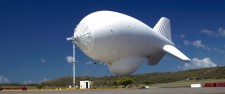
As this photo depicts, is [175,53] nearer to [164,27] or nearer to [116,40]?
[164,27]

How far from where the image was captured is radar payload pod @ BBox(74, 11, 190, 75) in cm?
4488

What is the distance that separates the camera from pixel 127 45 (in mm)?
47500

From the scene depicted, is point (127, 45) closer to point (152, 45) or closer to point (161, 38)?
point (152, 45)

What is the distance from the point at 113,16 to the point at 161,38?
41.3 feet

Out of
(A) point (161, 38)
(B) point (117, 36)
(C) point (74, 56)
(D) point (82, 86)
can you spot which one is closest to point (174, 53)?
(A) point (161, 38)

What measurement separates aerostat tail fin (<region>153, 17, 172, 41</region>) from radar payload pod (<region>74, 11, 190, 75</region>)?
294 inches

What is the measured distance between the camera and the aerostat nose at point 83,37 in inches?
1790

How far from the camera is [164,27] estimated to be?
63.2 m

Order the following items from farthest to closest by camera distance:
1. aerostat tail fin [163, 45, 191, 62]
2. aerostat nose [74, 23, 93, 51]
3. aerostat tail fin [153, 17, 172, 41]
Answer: aerostat tail fin [153, 17, 172, 41] < aerostat tail fin [163, 45, 191, 62] < aerostat nose [74, 23, 93, 51]

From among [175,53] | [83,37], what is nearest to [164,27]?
[175,53]

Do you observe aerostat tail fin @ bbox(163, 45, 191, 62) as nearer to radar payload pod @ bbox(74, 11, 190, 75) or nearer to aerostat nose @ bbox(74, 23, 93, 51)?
radar payload pod @ bbox(74, 11, 190, 75)

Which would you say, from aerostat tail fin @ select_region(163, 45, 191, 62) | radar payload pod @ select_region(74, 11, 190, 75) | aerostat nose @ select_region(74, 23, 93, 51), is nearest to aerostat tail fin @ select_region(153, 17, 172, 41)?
aerostat tail fin @ select_region(163, 45, 191, 62)

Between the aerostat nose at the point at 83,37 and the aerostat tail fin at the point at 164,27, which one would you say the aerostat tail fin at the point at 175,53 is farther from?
the aerostat nose at the point at 83,37

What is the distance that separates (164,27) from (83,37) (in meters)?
21.5
